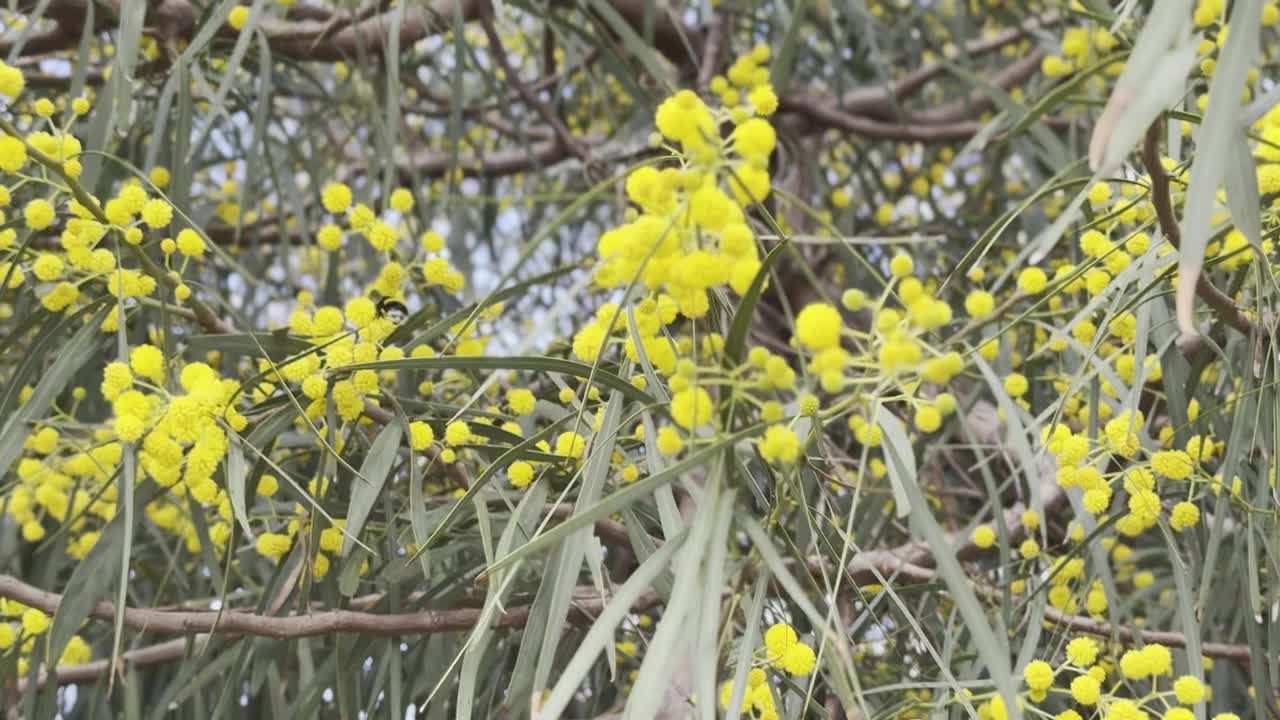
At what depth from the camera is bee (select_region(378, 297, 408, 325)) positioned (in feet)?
2.65

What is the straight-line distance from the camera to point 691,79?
5.71ft

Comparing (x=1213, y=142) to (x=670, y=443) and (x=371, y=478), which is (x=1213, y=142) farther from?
(x=371, y=478)

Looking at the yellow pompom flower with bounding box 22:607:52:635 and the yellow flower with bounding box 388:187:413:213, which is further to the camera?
the yellow flower with bounding box 388:187:413:213

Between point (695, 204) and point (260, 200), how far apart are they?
4.60 ft

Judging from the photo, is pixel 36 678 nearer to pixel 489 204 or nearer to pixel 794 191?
pixel 489 204

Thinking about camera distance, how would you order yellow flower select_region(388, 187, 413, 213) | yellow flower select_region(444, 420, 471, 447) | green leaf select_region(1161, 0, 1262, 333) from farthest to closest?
yellow flower select_region(388, 187, 413, 213) → yellow flower select_region(444, 420, 471, 447) → green leaf select_region(1161, 0, 1262, 333)

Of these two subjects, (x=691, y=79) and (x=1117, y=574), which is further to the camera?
(x=691, y=79)

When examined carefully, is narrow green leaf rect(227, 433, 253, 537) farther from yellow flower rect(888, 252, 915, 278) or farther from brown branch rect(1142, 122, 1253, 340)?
brown branch rect(1142, 122, 1253, 340)

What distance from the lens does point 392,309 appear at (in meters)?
0.82

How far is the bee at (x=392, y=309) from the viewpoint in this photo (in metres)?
0.81

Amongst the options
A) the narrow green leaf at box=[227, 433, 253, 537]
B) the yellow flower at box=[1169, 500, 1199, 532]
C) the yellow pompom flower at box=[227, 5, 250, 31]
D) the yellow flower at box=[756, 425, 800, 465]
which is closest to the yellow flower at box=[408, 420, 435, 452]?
the narrow green leaf at box=[227, 433, 253, 537]

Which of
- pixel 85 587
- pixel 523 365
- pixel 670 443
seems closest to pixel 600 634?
pixel 670 443

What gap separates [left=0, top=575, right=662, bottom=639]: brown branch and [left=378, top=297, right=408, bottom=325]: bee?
0.19m

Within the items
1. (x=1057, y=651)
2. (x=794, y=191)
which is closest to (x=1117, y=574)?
(x=1057, y=651)
